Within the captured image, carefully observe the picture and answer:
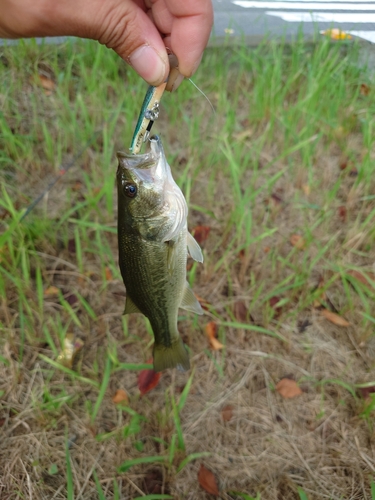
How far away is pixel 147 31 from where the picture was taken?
1693 mm

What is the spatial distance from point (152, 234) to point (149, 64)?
0.79 m

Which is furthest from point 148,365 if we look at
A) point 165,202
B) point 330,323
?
point 330,323

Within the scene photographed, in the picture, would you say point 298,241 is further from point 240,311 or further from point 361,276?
point 240,311

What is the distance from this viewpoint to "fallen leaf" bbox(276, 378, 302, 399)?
2078 millimetres

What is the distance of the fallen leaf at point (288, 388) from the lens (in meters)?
2.08

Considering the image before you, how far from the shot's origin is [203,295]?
2420mm

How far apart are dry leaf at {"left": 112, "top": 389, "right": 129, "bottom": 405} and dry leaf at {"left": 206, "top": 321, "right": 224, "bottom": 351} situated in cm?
60

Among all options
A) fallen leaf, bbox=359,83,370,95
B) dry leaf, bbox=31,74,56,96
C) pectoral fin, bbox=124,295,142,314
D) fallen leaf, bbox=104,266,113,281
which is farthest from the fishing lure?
fallen leaf, bbox=359,83,370,95

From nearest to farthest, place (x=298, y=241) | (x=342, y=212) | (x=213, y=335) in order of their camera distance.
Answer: (x=213, y=335) < (x=298, y=241) < (x=342, y=212)

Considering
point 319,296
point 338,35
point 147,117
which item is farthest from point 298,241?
point 338,35

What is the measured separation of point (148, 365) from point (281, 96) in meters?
2.53

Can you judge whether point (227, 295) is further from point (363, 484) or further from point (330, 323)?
point (363, 484)

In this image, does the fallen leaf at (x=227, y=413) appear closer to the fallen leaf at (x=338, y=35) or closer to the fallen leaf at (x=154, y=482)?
the fallen leaf at (x=154, y=482)

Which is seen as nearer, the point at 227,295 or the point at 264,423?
the point at 264,423
